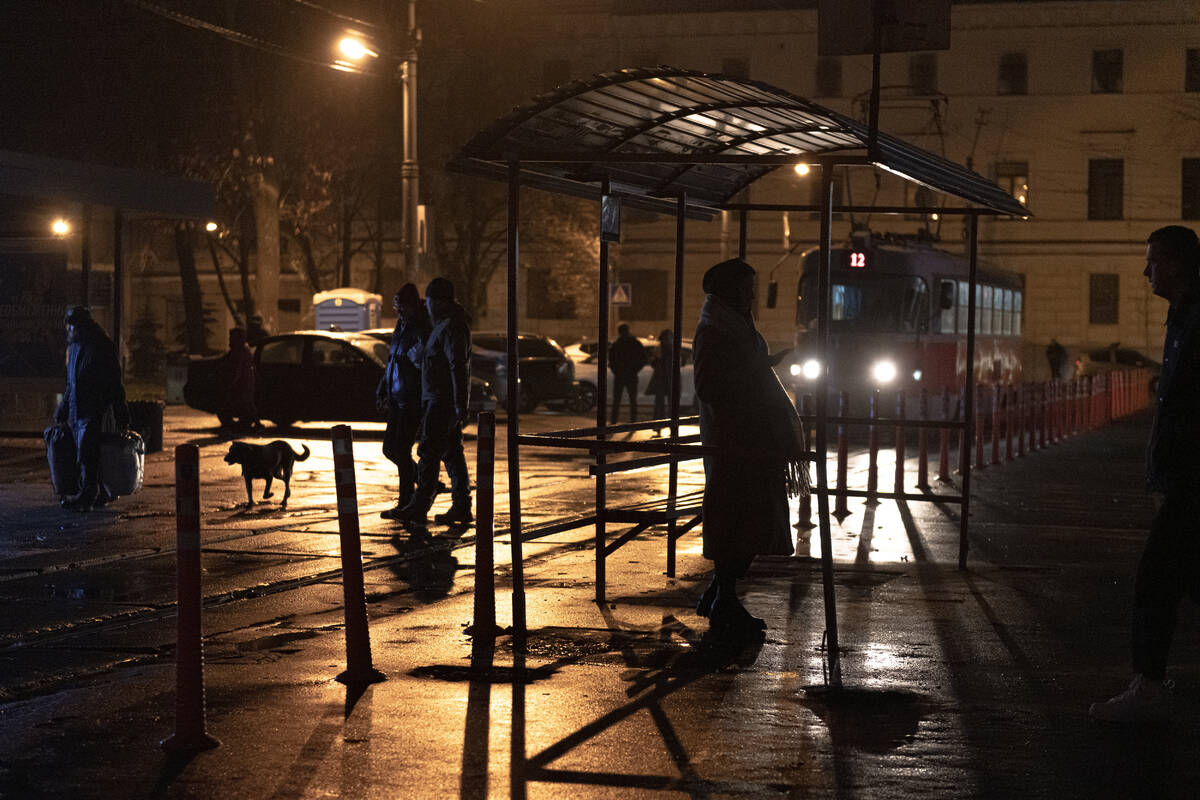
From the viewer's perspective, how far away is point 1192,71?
60.1m

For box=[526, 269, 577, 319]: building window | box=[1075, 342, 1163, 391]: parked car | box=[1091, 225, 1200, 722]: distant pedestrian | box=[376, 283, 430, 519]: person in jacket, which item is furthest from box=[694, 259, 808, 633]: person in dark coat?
→ box=[526, 269, 577, 319]: building window

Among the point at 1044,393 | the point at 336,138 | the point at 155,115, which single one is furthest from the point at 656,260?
the point at 1044,393

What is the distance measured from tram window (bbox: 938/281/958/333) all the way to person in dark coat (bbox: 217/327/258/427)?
11889 millimetres

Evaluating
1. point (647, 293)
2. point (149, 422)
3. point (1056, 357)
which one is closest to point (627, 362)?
point (149, 422)

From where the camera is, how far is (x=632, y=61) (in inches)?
2431

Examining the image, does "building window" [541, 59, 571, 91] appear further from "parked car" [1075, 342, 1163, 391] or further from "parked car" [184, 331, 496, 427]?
"parked car" [184, 331, 496, 427]

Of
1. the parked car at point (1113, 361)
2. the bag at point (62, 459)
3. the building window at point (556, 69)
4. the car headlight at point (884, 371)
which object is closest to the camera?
the bag at point (62, 459)

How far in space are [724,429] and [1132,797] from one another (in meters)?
3.29

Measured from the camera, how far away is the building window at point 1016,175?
61.6 meters

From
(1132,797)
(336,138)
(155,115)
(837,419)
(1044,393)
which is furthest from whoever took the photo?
(336,138)

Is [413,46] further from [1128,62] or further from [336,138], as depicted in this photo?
[1128,62]

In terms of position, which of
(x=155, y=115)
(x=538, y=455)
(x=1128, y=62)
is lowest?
(x=538, y=455)

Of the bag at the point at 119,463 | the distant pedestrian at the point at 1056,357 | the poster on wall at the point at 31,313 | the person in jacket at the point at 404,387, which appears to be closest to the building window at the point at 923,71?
the distant pedestrian at the point at 1056,357

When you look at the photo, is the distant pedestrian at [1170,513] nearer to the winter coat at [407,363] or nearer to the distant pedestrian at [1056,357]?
the winter coat at [407,363]
